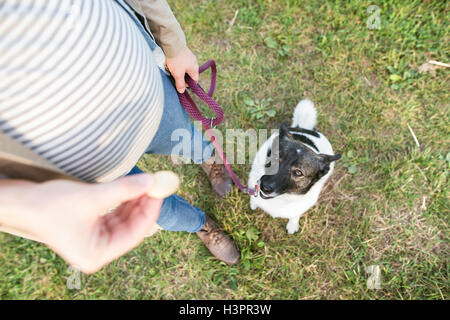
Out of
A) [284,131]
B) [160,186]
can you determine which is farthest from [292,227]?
[160,186]

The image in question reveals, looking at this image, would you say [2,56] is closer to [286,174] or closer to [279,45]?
[286,174]

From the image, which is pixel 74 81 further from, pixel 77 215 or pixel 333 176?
pixel 333 176

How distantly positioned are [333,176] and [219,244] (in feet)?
4.56

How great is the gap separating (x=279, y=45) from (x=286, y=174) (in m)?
1.89

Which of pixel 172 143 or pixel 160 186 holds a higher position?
pixel 160 186

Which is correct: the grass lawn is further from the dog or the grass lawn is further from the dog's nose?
the dog's nose

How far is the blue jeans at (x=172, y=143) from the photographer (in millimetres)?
1447

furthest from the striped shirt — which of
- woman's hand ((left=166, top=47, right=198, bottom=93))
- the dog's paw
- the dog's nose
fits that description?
the dog's paw

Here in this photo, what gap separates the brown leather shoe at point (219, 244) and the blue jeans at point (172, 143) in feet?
1.05

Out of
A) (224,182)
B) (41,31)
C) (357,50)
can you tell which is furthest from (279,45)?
(41,31)

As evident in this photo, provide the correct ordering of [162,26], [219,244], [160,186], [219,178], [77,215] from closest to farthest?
1. [77,215]
2. [160,186]
3. [162,26]
4. [219,244]
5. [219,178]

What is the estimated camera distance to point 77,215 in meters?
0.65

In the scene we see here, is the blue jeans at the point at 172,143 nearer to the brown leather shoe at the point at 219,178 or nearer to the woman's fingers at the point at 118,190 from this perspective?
the brown leather shoe at the point at 219,178

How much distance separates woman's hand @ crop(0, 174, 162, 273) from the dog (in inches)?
50.5
